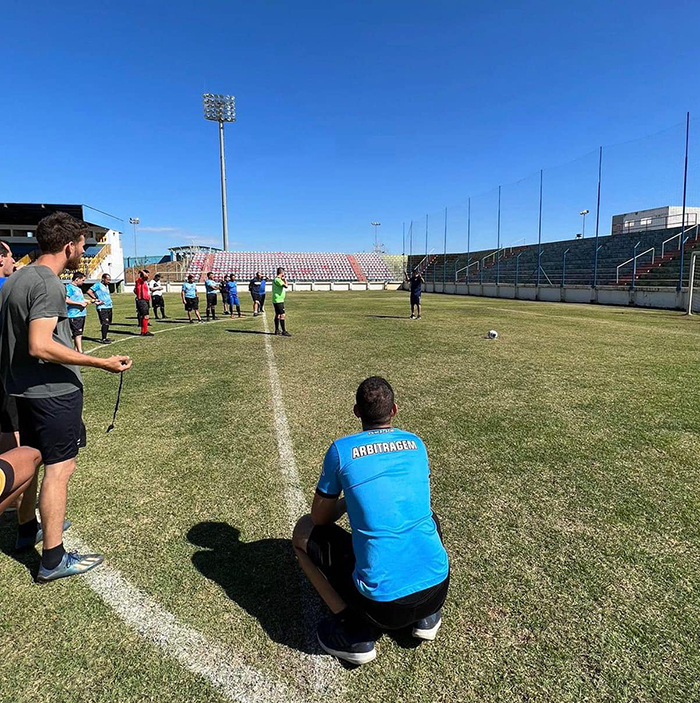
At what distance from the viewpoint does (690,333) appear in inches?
529

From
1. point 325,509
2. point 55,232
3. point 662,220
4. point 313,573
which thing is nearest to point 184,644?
point 313,573

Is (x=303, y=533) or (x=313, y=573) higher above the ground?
(x=303, y=533)

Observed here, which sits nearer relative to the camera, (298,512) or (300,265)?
(298,512)

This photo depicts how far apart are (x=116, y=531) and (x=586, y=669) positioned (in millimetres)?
3024

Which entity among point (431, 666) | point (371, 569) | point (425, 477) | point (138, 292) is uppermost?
point (138, 292)

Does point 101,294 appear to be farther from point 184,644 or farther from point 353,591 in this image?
point 353,591

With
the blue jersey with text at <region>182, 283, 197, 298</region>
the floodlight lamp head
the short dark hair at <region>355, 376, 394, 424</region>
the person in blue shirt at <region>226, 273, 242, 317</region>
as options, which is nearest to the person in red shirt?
the blue jersey with text at <region>182, 283, 197, 298</region>

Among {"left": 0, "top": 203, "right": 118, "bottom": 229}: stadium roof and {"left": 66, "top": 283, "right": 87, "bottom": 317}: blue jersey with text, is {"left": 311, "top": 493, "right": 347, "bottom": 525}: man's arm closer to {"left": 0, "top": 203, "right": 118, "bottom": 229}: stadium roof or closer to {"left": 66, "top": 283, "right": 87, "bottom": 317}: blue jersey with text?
{"left": 66, "top": 283, "right": 87, "bottom": 317}: blue jersey with text

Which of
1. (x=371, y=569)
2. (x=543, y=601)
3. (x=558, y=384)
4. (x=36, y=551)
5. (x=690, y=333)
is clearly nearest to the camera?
(x=371, y=569)

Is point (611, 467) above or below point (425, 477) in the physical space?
below

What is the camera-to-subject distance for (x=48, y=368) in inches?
110

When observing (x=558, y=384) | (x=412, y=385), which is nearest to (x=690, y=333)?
(x=558, y=384)

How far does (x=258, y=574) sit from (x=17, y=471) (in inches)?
59.0

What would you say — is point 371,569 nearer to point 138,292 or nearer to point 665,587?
point 665,587
